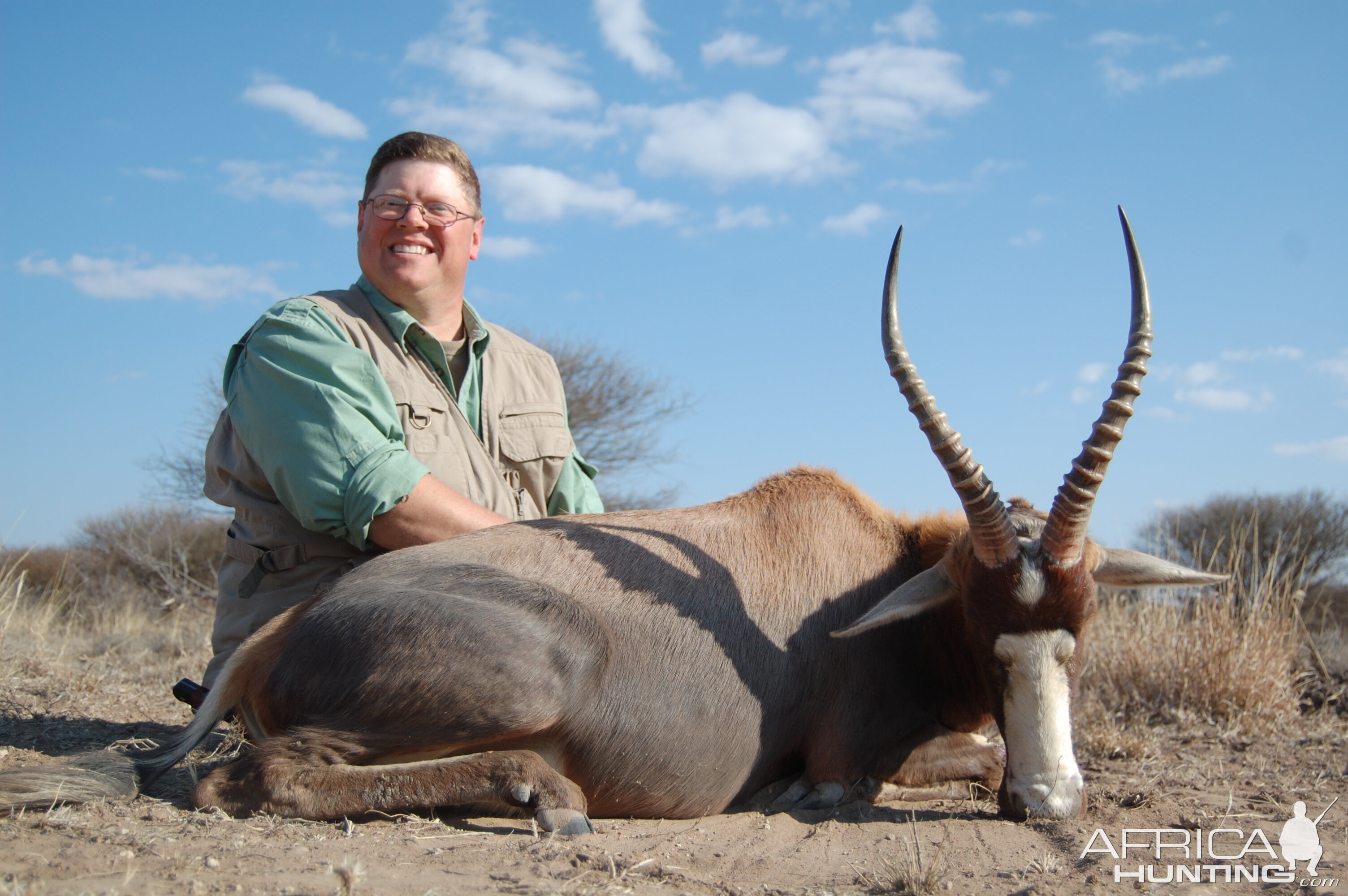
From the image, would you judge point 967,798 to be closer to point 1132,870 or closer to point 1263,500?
point 1132,870

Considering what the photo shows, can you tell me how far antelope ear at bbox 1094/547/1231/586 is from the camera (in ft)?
13.6

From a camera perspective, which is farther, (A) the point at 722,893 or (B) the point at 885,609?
(B) the point at 885,609

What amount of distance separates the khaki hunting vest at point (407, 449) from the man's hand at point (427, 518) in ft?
1.03

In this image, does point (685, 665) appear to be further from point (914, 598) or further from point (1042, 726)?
point (1042, 726)

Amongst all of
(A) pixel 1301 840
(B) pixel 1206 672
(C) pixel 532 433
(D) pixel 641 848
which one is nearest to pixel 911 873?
(D) pixel 641 848

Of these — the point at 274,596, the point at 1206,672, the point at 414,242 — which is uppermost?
the point at 414,242

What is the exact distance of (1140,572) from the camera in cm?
416

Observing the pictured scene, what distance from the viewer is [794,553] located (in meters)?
4.42

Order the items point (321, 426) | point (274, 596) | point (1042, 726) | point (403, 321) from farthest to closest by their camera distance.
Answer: point (403, 321) → point (274, 596) → point (321, 426) → point (1042, 726)

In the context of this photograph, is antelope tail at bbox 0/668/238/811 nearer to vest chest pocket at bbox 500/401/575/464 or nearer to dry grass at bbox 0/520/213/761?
dry grass at bbox 0/520/213/761

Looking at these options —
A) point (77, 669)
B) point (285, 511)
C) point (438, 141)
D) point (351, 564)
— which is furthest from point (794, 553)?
point (77, 669)

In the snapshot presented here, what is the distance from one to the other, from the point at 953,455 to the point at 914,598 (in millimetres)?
601

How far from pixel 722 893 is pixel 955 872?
0.79 meters

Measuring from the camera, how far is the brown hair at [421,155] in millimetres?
5535
